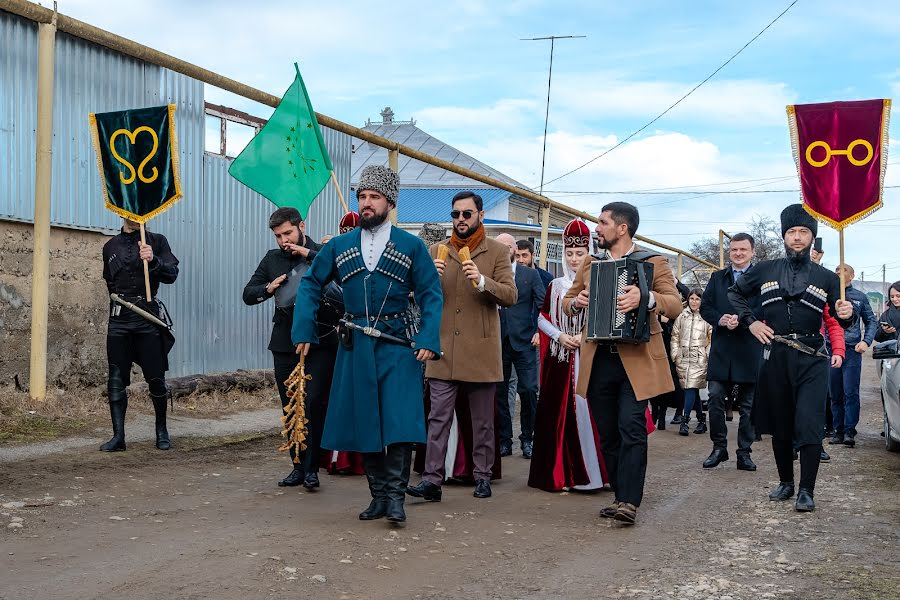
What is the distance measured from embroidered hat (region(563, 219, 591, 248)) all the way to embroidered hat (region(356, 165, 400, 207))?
2776 millimetres

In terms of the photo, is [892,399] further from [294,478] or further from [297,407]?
[297,407]

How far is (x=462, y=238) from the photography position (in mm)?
7992

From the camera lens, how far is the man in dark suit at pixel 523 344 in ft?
33.6

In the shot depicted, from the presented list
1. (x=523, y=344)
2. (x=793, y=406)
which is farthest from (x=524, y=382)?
(x=793, y=406)

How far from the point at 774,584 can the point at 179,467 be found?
462 cm

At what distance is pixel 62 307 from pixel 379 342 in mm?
5106

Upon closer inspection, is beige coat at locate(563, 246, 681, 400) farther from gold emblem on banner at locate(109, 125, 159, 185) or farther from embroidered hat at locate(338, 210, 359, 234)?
gold emblem on banner at locate(109, 125, 159, 185)

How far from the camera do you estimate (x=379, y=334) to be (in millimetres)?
6387

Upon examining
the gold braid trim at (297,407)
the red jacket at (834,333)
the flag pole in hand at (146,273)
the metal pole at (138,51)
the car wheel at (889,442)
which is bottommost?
the car wheel at (889,442)

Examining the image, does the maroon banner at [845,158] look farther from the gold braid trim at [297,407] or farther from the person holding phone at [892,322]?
the person holding phone at [892,322]

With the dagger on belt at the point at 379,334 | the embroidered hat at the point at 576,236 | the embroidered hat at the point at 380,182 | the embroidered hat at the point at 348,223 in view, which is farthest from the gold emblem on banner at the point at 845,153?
the dagger on belt at the point at 379,334

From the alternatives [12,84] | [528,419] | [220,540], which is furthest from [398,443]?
[12,84]

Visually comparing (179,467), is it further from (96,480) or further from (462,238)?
(462,238)

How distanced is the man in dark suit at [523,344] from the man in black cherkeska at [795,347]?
9.08 ft
